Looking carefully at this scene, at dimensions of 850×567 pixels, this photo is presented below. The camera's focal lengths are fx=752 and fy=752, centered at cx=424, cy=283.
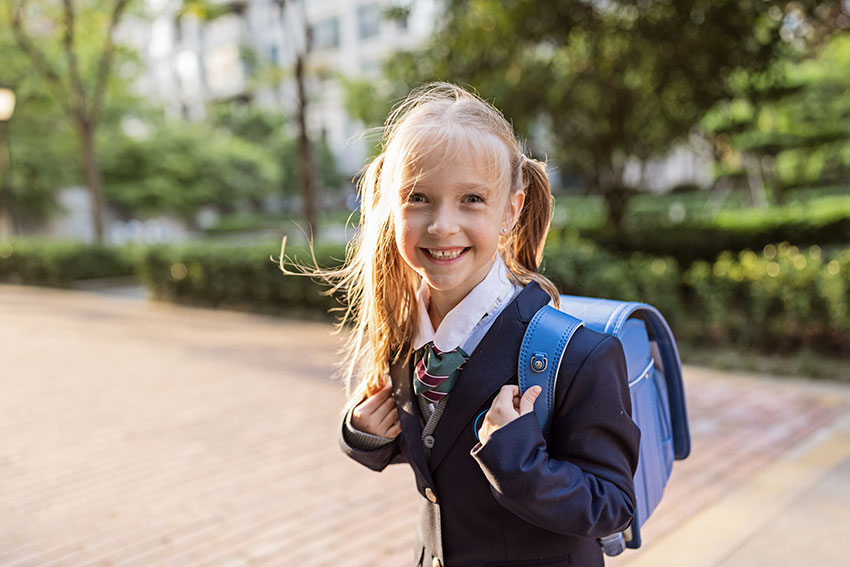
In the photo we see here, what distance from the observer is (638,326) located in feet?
5.55

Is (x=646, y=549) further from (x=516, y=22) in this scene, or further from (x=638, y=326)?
(x=516, y=22)

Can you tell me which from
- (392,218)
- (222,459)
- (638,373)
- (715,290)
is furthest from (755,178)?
(392,218)

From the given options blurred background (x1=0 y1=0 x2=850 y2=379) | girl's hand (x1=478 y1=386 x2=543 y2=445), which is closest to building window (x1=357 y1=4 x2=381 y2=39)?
blurred background (x1=0 y1=0 x2=850 y2=379)

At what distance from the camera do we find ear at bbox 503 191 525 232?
1426mm

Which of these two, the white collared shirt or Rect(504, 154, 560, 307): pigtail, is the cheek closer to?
the white collared shirt

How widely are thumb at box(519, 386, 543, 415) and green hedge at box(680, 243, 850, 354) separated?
5.92 m

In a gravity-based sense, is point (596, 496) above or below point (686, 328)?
above

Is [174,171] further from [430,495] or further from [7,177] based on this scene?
[430,495]

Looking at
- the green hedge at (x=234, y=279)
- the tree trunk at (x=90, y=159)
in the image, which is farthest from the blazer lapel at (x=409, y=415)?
the tree trunk at (x=90, y=159)

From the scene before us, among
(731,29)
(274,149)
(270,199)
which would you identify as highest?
(731,29)

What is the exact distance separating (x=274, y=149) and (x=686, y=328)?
39.7 m

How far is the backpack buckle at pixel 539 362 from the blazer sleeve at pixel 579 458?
56 mm

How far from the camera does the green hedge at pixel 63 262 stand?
16.4 metres

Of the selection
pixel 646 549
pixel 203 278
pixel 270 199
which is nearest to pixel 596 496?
pixel 646 549
